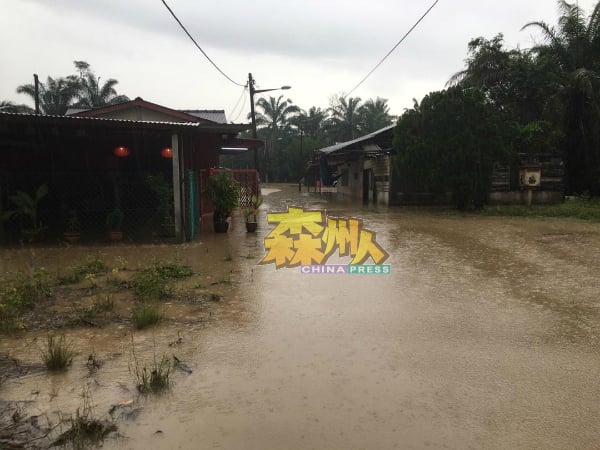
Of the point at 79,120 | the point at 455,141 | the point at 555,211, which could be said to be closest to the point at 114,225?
the point at 79,120

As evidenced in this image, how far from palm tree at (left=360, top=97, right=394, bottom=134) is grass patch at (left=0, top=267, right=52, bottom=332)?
39625mm

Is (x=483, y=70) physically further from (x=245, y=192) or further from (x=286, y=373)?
(x=286, y=373)

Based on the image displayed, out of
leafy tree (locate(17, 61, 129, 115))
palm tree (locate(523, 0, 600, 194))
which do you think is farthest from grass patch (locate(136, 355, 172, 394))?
leafy tree (locate(17, 61, 129, 115))

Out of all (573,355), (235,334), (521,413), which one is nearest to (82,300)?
(235,334)

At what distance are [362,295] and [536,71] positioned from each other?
19748 mm

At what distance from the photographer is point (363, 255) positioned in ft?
28.9

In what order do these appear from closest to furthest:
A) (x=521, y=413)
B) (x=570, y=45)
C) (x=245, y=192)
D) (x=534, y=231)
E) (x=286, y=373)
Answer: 1. (x=521, y=413)
2. (x=286, y=373)
3. (x=534, y=231)
4. (x=245, y=192)
5. (x=570, y=45)

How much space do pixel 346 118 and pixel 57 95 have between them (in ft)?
79.8

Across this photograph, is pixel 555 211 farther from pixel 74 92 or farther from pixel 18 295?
pixel 74 92

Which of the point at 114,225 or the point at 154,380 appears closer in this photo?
the point at 154,380

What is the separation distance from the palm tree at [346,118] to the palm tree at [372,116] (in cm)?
50

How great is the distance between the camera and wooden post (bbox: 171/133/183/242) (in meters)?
9.39

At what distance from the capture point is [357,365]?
3.76 m

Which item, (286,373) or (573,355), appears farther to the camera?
(573,355)
